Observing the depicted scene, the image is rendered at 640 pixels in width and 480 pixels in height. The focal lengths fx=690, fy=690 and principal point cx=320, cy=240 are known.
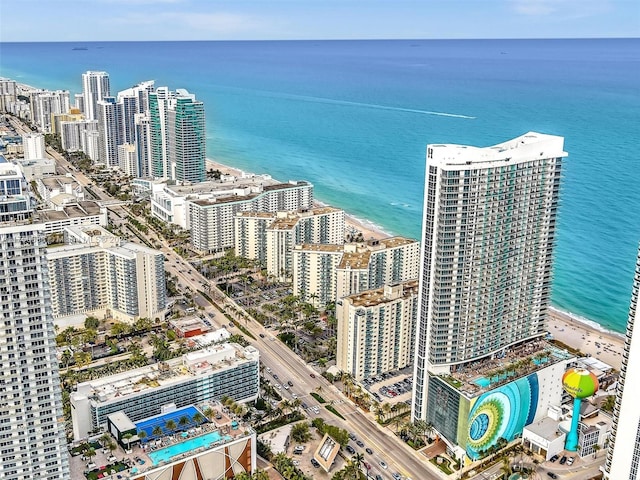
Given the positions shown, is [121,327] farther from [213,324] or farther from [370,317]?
[370,317]

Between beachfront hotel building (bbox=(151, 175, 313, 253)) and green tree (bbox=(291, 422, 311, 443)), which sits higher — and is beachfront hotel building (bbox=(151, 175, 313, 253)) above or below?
above

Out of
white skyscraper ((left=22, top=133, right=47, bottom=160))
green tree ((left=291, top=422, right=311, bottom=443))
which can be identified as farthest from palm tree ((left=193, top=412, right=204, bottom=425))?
white skyscraper ((left=22, top=133, right=47, bottom=160))

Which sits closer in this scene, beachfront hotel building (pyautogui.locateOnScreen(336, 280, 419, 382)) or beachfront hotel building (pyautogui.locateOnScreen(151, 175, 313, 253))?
beachfront hotel building (pyautogui.locateOnScreen(336, 280, 419, 382))

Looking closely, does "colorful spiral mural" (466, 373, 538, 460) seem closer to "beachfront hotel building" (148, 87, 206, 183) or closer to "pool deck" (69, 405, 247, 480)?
"pool deck" (69, 405, 247, 480)

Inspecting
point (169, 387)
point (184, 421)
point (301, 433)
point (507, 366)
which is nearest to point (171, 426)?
point (184, 421)

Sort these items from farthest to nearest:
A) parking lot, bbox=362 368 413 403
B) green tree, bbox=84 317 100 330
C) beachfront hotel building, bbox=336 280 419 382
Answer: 1. green tree, bbox=84 317 100 330
2. beachfront hotel building, bbox=336 280 419 382
3. parking lot, bbox=362 368 413 403

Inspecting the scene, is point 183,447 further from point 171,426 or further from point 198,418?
point 198,418
